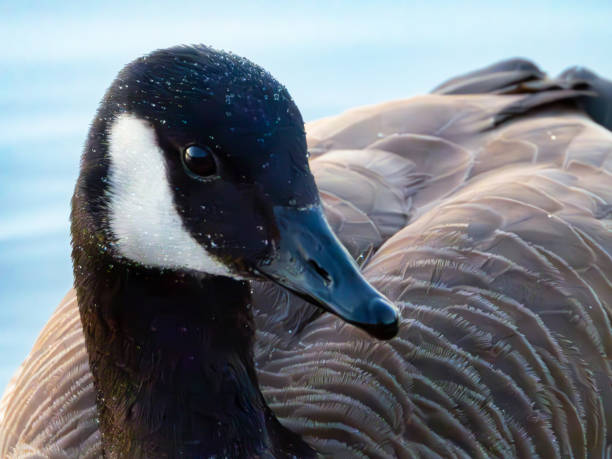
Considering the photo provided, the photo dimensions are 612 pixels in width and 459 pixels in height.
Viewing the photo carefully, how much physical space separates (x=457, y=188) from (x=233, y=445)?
1.29m

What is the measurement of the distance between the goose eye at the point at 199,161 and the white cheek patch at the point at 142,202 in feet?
0.23

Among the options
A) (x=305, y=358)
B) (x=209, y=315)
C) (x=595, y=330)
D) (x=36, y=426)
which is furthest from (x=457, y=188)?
(x=36, y=426)

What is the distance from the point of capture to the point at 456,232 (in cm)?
278

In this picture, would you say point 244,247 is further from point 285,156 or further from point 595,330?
point 595,330

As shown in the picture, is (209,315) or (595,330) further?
(595,330)

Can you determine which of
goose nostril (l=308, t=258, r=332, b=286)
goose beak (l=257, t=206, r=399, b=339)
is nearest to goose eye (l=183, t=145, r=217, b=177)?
goose beak (l=257, t=206, r=399, b=339)

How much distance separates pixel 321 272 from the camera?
1.92 metres

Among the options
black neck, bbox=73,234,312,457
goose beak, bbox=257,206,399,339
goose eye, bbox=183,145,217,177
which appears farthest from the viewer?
black neck, bbox=73,234,312,457

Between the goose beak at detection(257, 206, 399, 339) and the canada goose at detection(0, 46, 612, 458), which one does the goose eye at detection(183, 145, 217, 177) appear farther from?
the goose beak at detection(257, 206, 399, 339)

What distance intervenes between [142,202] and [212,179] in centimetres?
17

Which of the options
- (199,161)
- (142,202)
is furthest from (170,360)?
(199,161)

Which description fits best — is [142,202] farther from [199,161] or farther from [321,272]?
[321,272]

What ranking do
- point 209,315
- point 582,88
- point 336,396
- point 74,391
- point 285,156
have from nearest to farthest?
1. point 285,156
2. point 209,315
3. point 336,396
4. point 74,391
5. point 582,88

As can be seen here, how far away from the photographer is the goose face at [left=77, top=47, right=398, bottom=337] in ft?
6.40
